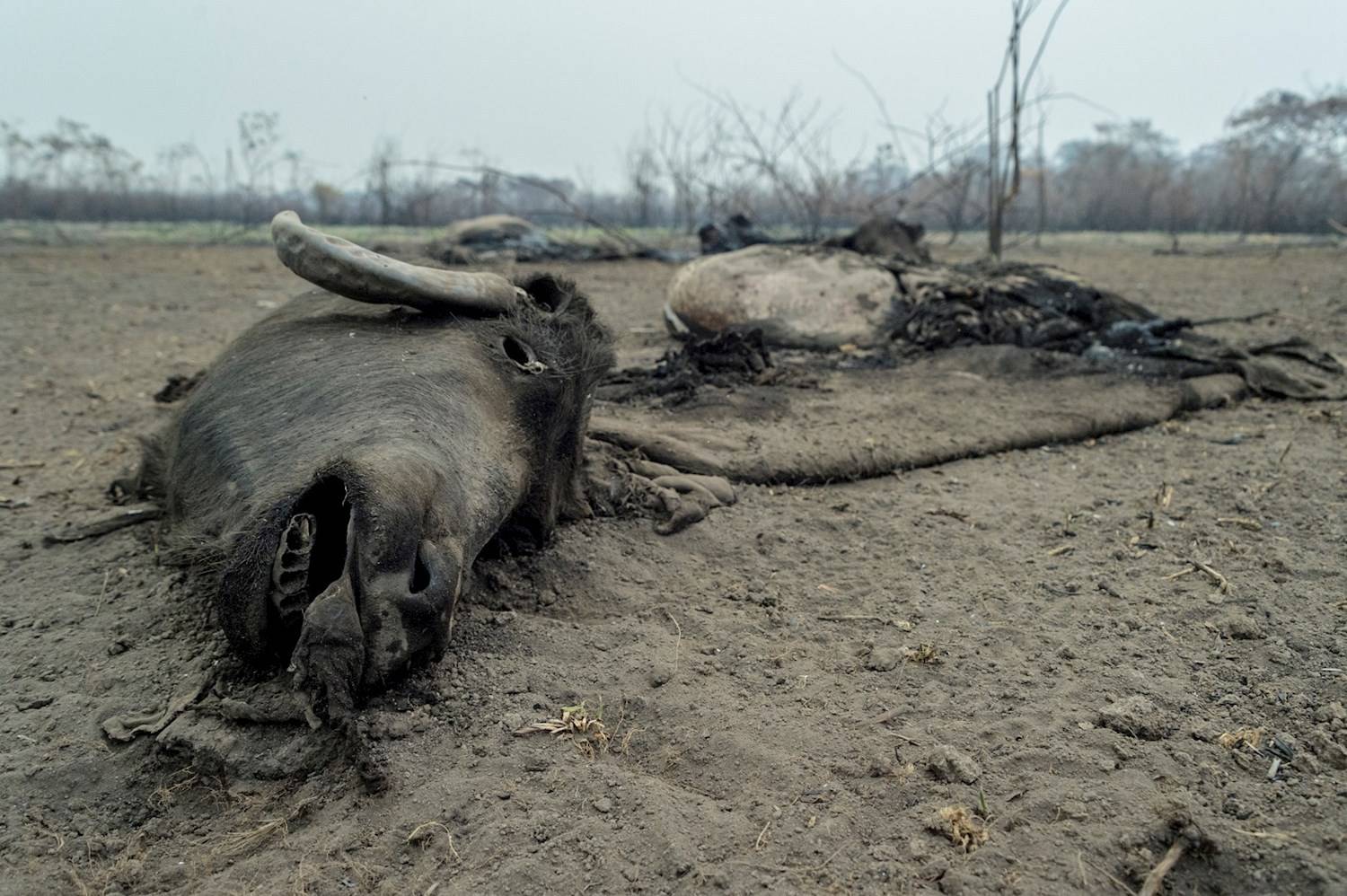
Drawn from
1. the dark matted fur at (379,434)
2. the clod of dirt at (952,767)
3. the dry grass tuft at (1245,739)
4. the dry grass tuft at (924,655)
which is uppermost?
the dark matted fur at (379,434)

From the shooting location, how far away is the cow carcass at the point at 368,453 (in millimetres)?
1962

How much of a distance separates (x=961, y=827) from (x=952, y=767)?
7.7 inches

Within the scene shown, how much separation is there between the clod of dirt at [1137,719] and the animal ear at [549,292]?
2.00 metres

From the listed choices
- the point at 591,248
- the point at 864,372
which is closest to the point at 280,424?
the point at 864,372

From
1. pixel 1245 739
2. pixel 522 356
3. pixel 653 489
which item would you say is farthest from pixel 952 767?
pixel 522 356

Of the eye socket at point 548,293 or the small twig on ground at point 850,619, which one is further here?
the eye socket at point 548,293

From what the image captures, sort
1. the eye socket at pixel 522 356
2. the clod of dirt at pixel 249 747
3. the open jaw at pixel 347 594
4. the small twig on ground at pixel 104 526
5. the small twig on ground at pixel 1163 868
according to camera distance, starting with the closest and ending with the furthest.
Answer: the small twig on ground at pixel 1163 868 → the open jaw at pixel 347 594 → the clod of dirt at pixel 249 747 → the eye socket at pixel 522 356 → the small twig on ground at pixel 104 526

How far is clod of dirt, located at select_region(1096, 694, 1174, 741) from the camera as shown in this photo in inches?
81.0

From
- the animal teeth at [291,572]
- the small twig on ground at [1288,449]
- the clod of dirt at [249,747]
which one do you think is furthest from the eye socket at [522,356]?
the small twig on ground at [1288,449]

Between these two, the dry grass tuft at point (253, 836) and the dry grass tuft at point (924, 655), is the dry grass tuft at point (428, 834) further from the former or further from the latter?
the dry grass tuft at point (924, 655)

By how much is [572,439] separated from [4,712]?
160 cm

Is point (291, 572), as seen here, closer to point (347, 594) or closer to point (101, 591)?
point (347, 594)

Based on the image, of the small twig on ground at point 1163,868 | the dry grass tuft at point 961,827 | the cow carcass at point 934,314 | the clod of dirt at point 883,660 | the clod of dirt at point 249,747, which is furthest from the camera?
the cow carcass at point 934,314

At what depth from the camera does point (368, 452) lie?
2082 millimetres
